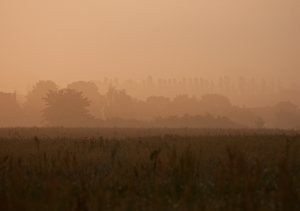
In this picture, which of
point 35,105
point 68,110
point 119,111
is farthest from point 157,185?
point 35,105

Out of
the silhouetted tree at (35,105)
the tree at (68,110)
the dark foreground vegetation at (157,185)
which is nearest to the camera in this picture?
the dark foreground vegetation at (157,185)

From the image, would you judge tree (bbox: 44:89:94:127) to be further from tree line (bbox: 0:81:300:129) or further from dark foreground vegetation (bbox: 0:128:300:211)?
dark foreground vegetation (bbox: 0:128:300:211)

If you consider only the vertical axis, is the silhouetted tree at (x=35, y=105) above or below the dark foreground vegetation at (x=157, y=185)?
above

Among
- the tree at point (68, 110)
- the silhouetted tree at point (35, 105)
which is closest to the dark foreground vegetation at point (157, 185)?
the tree at point (68, 110)

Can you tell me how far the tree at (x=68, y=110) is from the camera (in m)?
100

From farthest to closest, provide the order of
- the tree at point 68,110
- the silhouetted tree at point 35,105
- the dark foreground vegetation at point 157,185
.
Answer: the silhouetted tree at point 35,105 → the tree at point 68,110 → the dark foreground vegetation at point 157,185

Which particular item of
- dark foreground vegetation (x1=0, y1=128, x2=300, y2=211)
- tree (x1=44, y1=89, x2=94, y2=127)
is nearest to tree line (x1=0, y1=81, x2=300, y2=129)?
tree (x1=44, y1=89, x2=94, y2=127)

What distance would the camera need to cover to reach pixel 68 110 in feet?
330

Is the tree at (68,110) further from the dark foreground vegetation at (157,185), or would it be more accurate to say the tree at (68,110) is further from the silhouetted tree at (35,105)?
the dark foreground vegetation at (157,185)

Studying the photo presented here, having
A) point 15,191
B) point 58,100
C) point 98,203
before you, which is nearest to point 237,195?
point 98,203

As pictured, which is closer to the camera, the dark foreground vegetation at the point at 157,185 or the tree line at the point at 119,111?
the dark foreground vegetation at the point at 157,185

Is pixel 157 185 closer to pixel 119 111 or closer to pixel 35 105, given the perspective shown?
pixel 119 111

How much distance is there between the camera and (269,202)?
955 centimetres

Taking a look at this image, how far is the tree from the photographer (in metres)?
100
